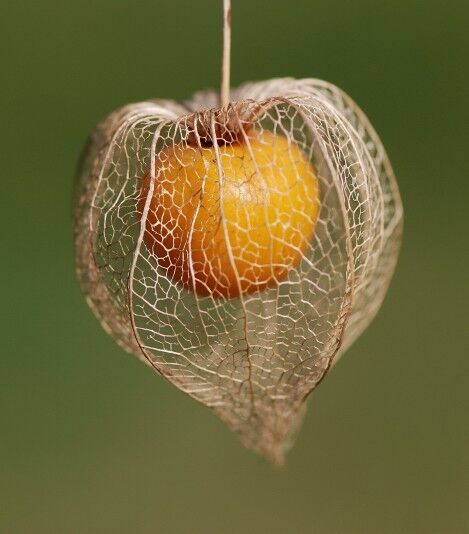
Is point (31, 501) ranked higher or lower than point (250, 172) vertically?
lower

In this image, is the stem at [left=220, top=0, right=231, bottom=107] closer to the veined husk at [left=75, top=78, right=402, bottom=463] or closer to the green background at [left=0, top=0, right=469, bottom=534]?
the veined husk at [left=75, top=78, right=402, bottom=463]

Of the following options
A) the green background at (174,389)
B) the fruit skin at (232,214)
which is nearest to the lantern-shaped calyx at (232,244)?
the fruit skin at (232,214)

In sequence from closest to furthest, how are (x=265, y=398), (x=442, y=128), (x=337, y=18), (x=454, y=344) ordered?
1. (x=265, y=398)
2. (x=454, y=344)
3. (x=442, y=128)
4. (x=337, y=18)

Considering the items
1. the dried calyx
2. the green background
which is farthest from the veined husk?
the green background

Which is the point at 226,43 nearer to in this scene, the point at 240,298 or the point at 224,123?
the point at 224,123

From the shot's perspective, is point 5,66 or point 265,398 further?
point 5,66

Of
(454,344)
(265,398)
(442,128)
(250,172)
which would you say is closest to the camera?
(250,172)

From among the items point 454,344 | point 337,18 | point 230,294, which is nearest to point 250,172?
point 230,294

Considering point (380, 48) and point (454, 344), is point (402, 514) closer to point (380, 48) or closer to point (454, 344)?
point (454, 344)
